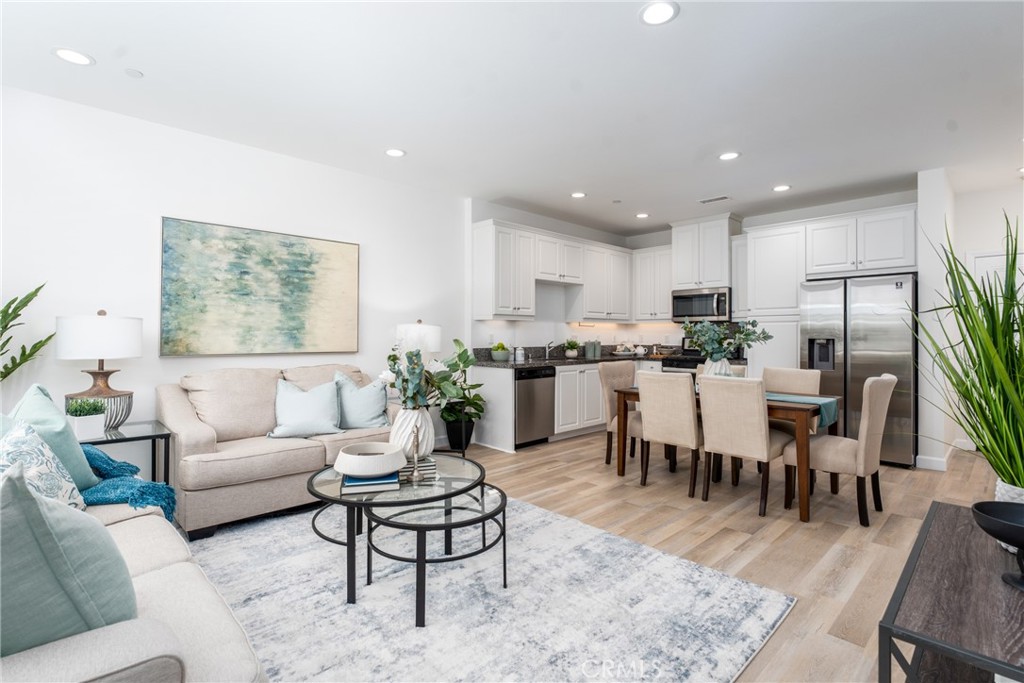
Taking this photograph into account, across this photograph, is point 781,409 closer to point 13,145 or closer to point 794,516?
point 794,516

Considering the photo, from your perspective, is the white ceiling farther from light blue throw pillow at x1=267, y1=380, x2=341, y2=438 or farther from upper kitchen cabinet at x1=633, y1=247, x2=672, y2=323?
upper kitchen cabinet at x1=633, y1=247, x2=672, y2=323

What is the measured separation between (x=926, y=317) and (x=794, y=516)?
2677 mm

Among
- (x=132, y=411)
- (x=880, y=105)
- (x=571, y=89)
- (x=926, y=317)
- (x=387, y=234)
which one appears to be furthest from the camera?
(x=387, y=234)

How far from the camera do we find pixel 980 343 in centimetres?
110

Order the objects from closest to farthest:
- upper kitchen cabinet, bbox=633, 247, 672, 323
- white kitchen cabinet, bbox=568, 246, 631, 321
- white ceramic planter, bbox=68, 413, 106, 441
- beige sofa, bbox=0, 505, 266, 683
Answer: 1. beige sofa, bbox=0, 505, 266, 683
2. white ceramic planter, bbox=68, 413, 106, 441
3. white kitchen cabinet, bbox=568, 246, 631, 321
4. upper kitchen cabinet, bbox=633, 247, 672, 323

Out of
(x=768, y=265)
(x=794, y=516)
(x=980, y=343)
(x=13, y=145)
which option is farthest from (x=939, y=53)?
(x=13, y=145)

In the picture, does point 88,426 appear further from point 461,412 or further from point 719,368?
point 719,368

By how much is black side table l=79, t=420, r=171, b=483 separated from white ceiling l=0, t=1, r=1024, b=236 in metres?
2.09

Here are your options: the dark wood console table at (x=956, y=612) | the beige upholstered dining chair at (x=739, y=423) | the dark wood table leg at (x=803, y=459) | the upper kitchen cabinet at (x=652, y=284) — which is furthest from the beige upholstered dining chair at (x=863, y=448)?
the upper kitchen cabinet at (x=652, y=284)

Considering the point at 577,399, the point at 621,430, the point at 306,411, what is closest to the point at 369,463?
the point at 306,411

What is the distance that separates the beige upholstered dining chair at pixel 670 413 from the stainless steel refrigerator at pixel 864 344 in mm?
2170

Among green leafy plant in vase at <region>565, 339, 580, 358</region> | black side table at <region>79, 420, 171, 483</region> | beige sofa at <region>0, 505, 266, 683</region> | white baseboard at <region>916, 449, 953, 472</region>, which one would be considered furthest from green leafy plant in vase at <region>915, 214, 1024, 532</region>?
green leafy plant in vase at <region>565, 339, 580, 358</region>

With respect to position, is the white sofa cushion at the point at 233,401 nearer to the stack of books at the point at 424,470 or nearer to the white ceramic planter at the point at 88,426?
the white ceramic planter at the point at 88,426

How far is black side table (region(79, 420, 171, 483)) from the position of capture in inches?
109
